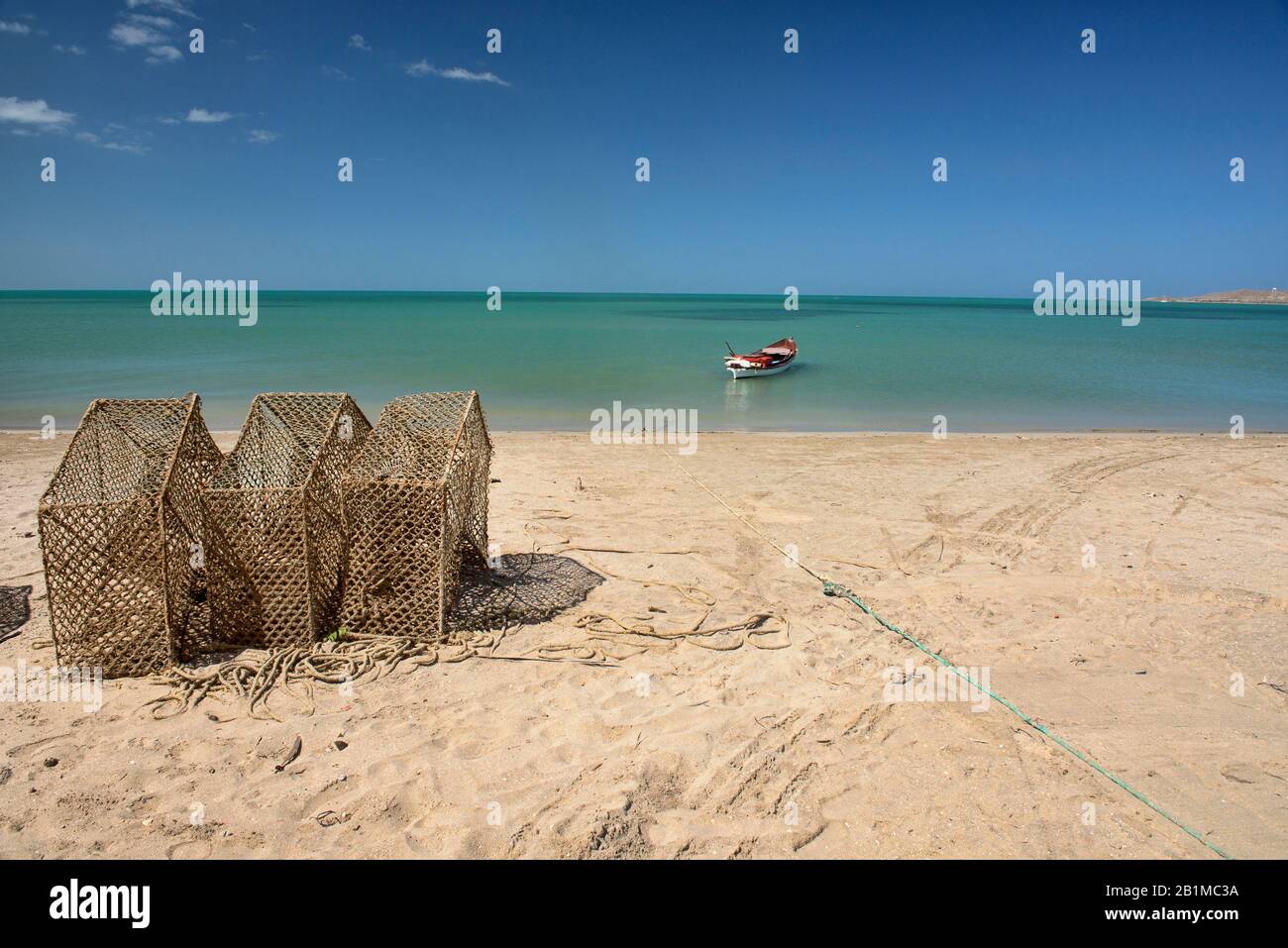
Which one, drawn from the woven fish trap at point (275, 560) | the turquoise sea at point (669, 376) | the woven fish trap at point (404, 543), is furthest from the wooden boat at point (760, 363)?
the woven fish trap at point (275, 560)

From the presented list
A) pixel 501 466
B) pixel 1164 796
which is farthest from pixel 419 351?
pixel 1164 796

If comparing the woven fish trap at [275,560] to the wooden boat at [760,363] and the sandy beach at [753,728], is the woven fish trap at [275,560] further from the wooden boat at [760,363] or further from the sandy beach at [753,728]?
the wooden boat at [760,363]

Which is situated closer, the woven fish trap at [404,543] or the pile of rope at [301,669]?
the pile of rope at [301,669]

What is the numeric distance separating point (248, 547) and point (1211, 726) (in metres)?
5.43

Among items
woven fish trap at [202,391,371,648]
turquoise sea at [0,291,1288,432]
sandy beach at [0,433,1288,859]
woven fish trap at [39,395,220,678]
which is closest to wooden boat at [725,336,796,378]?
turquoise sea at [0,291,1288,432]

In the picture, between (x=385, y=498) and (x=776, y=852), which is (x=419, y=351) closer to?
(x=385, y=498)

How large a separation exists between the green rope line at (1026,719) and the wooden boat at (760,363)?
1564 cm

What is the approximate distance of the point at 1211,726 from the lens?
3854mm

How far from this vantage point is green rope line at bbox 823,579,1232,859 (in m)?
3.13

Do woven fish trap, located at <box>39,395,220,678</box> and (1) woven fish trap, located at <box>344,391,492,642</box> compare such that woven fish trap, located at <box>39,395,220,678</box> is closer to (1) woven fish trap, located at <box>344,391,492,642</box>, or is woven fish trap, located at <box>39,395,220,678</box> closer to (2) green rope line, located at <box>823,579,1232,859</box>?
(1) woven fish trap, located at <box>344,391,492,642</box>

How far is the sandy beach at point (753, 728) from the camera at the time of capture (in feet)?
10.0

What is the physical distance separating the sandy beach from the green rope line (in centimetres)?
6
